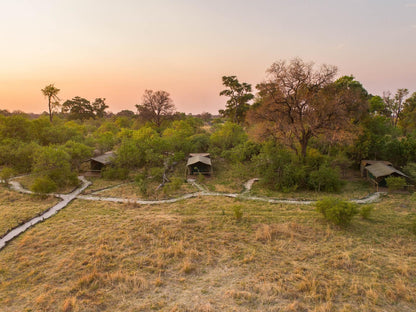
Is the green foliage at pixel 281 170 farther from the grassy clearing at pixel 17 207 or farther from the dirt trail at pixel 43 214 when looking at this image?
the grassy clearing at pixel 17 207

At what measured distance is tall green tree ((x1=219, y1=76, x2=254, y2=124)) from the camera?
42.9 metres

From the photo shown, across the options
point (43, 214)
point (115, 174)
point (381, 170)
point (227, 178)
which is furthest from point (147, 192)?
point (381, 170)

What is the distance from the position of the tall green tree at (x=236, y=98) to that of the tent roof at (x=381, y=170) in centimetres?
2601

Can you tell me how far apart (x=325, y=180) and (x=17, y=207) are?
25.3m

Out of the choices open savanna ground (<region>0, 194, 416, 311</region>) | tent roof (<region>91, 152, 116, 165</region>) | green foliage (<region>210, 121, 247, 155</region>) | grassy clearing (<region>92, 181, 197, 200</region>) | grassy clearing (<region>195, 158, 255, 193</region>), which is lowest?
open savanna ground (<region>0, 194, 416, 311</region>)

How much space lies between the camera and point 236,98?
44062 mm

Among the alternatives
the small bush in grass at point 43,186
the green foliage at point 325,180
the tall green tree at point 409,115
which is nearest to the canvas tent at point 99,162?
the small bush in grass at point 43,186

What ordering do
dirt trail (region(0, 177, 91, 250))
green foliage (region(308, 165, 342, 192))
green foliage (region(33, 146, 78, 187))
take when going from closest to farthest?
dirt trail (region(0, 177, 91, 250)) < green foliage (region(308, 165, 342, 192)) < green foliage (region(33, 146, 78, 187))

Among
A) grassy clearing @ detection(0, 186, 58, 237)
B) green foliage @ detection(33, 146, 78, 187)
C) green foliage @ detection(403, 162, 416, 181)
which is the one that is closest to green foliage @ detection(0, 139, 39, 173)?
green foliage @ detection(33, 146, 78, 187)

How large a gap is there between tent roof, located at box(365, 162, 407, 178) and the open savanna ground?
626cm

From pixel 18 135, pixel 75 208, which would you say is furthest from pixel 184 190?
pixel 18 135

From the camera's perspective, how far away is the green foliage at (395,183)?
61.2 feet

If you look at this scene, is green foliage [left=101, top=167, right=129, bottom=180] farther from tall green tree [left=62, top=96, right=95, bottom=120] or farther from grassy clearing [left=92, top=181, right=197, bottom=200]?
tall green tree [left=62, top=96, right=95, bottom=120]

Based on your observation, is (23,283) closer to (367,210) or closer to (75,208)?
(75,208)
